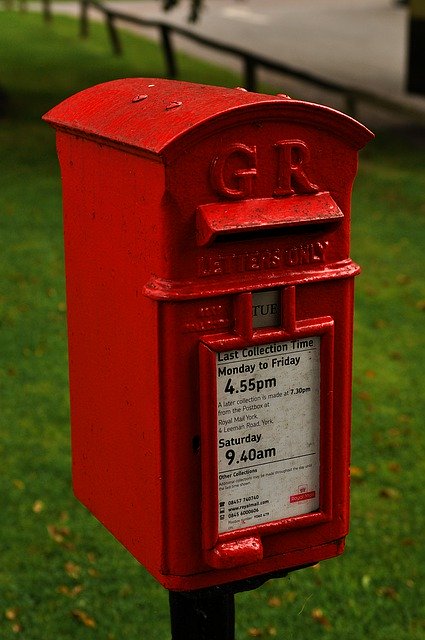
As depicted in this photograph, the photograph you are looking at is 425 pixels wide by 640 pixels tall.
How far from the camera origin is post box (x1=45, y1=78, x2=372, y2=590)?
2262 millimetres

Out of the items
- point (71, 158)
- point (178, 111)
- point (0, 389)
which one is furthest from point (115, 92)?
point (0, 389)

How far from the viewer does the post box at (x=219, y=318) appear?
7.42ft

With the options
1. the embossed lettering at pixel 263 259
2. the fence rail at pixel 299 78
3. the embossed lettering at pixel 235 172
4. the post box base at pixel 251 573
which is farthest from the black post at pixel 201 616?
the fence rail at pixel 299 78

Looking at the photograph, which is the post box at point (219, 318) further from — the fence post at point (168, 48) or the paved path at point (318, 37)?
the fence post at point (168, 48)

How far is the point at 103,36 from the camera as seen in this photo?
77.9 feet

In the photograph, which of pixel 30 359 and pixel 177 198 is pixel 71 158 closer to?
pixel 177 198

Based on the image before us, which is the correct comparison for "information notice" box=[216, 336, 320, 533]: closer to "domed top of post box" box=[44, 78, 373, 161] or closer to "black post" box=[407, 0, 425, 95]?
"domed top of post box" box=[44, 78, 373, 161]

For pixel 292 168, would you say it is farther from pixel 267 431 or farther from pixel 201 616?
pixel 201 616

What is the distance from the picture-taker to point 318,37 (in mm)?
23797

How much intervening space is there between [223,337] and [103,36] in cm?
2237

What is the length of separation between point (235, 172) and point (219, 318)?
30cm

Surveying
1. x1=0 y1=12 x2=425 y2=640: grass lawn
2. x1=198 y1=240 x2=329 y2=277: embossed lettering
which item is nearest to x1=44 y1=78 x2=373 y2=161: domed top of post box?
x1=198 y1=240 x2=329 y2=277: embossed lettering

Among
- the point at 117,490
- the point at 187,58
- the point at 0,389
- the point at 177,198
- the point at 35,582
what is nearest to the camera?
the point at 177,198

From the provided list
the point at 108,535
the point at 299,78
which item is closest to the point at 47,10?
the point at 299,78
